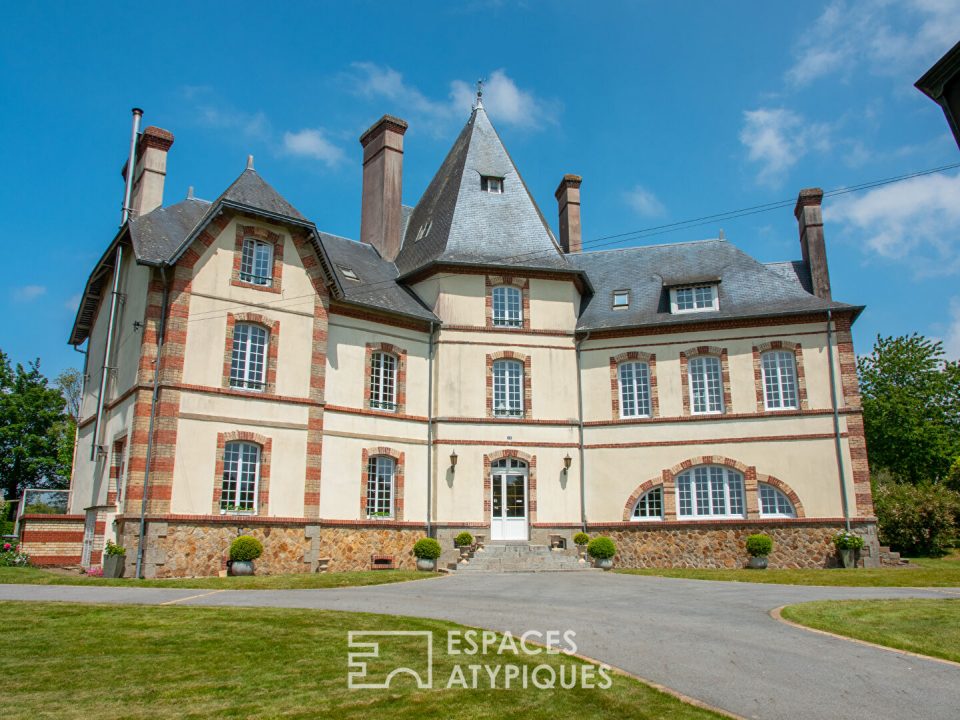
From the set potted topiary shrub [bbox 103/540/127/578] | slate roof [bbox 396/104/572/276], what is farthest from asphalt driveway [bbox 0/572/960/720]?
slate roof [bbox 396/104/572/276]

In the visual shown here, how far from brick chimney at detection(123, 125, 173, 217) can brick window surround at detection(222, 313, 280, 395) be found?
496cm

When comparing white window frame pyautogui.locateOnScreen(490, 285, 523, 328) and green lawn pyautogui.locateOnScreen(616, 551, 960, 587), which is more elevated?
white window frame pyautogui.locateOnScreen(490, 285, 523, 328)

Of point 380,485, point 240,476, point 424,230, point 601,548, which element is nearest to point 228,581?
point 240,476

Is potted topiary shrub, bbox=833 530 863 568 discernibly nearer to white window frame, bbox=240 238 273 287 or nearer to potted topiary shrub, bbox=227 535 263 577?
potted topiary shrub, bbox=227 535 263 577

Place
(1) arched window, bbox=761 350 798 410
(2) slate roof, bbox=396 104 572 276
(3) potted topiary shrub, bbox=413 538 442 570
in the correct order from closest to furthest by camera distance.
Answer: (3) potted topiary shrub, bbox=413 538 442 570 → (1) arched window, bbox=761 350 798 410 → (2) slate roof, bbox=396 104 572 276

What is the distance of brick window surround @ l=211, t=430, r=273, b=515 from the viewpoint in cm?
1864

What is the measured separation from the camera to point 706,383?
2402cm

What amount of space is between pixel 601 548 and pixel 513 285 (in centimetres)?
829

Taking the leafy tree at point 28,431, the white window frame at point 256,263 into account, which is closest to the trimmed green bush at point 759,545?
the white window frame at point 256,263

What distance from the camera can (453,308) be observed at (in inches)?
953

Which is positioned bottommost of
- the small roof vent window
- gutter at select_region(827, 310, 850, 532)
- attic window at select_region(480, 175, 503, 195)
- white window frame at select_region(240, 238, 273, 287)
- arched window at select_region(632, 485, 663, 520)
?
arched window at select_region(632, 485, 663, 520)

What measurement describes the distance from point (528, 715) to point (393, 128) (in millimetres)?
24656

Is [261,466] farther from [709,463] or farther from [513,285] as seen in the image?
[709,463]
